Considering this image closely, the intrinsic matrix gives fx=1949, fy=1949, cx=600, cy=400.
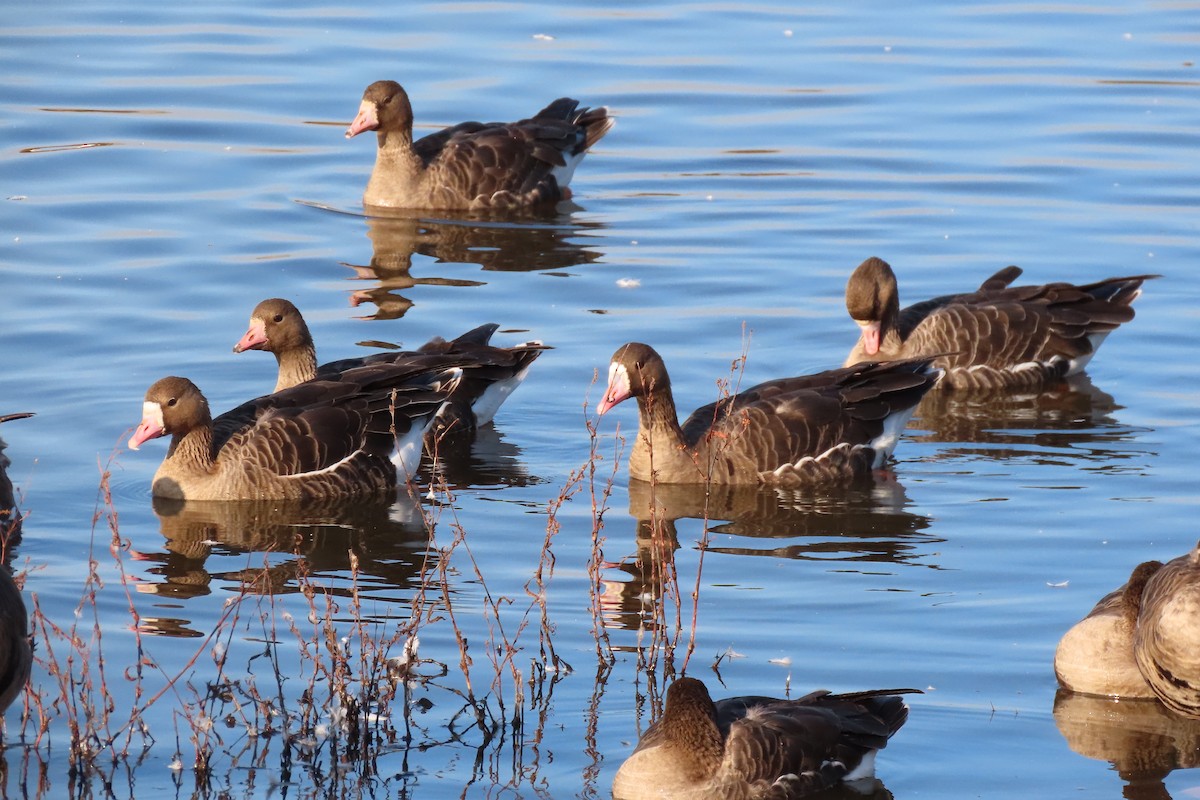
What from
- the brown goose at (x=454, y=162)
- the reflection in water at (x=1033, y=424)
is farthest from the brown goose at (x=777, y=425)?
the brown goose at (x=454, y=162)

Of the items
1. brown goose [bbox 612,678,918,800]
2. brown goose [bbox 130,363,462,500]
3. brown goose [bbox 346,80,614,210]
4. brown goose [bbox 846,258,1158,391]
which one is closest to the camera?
brown goose [bbox 612,678,918,800]

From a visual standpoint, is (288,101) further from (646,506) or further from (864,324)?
(646,506)

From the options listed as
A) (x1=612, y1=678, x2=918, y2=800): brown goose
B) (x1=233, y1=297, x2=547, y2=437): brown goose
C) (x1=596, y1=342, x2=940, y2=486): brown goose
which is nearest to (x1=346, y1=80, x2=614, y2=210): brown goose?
(x1=233, y1=297, x2=547, y2=437): brown goose

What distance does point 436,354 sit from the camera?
45.0ft

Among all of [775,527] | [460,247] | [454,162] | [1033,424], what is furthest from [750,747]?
[454,162]

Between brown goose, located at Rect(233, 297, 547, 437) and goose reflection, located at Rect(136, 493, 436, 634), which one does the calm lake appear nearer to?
goose reflection, located at Rect(136, 493, 436, 634)

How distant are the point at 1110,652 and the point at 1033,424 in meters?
5.50

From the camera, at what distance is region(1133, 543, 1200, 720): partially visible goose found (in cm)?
837

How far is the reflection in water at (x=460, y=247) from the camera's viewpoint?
1742 cm

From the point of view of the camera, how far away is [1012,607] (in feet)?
34.5

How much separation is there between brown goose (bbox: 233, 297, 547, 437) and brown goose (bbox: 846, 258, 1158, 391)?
282 cm

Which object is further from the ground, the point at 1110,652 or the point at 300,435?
the point at 300,435

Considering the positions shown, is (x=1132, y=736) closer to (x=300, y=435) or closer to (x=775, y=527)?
(x=775, y=527)

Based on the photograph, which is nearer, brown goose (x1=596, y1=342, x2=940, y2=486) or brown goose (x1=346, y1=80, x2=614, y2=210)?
brown goose (x1=596, y1=342, x2=940, y2=486)
